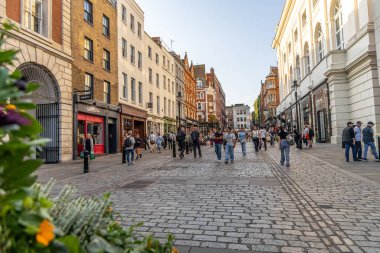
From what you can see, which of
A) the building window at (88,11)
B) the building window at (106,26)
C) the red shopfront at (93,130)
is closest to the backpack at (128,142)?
the red shopfront at (93,130)

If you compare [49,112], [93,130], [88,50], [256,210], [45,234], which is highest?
[88,50]

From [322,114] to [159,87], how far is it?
18.9m

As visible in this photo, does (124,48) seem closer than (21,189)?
→ No

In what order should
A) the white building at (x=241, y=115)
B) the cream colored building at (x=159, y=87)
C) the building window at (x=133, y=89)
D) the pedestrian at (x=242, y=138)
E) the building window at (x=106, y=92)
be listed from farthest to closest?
the white building at (x=241, y=115) → the cream colored building at (x=159, y=87) → the building window at (x=133, y=89) → the building window at (x=106, y=92) → the pedestrian at (x=242, y=138)

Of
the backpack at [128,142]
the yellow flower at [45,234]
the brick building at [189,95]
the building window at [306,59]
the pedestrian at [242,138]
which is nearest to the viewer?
the yellow flower at [45,234]

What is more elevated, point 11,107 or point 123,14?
point 123,14

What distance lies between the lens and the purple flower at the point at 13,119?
101 centimetres

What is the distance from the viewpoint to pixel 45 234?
97 centimetres

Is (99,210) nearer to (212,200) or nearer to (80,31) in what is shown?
(212,200)

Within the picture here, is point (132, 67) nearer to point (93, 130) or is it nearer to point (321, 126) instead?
point (93, 130)

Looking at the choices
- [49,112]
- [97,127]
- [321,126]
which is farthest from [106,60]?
[321,126]

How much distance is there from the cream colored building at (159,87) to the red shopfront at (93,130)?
934cm

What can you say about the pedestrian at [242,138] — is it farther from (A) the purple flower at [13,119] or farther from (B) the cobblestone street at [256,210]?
(A) the purple flower at [13,119]

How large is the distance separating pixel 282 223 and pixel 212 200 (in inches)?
71.0
